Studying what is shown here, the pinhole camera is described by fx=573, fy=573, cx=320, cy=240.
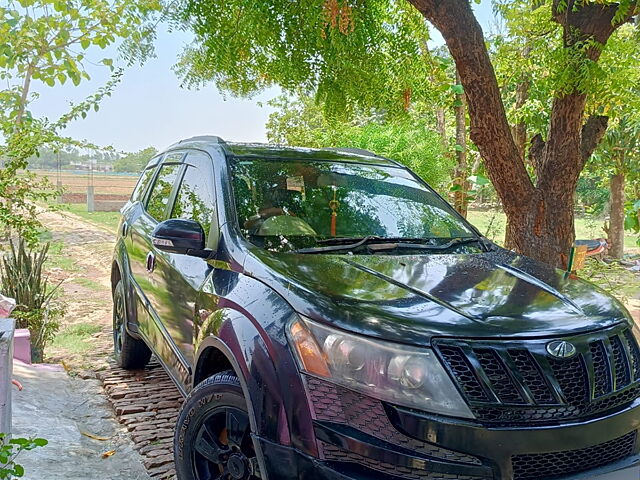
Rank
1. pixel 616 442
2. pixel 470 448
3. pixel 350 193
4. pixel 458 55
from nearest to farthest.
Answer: pixel 470 448, pixel 616 442, pixel 350 193, pixel 458 55

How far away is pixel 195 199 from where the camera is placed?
3338 mm

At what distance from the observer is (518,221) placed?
5480 mm

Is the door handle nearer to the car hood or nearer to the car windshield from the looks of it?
the car windshield

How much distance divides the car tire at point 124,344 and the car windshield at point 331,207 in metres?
1.93

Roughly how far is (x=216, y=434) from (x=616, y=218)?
15.5 meters

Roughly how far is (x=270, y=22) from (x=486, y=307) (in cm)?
404

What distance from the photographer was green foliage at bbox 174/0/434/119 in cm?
520

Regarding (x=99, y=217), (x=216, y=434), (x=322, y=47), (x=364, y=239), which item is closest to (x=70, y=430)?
(x=216, y=434)

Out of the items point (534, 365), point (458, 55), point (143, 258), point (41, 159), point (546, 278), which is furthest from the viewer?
point (41, 159)

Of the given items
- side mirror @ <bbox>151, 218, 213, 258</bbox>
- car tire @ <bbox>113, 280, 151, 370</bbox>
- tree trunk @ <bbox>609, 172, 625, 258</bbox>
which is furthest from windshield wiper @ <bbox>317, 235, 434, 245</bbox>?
tree trunk @ <bbox>609, 172, 625, 258</bbox>

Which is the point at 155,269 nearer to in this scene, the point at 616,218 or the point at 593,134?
the point at 593,134

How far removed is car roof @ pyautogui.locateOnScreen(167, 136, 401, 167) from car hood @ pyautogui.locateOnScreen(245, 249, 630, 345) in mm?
1006

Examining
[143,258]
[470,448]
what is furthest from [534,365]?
[143,258]

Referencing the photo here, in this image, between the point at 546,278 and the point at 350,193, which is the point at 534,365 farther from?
the point at 350,193
